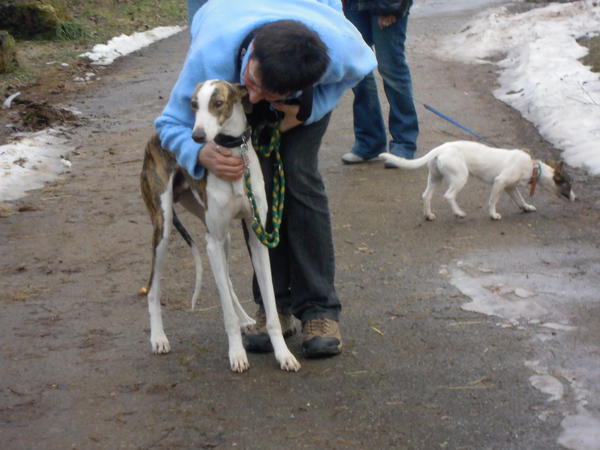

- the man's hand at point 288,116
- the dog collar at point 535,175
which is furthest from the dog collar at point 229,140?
the dog collar at point 535,175

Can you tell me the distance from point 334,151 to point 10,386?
4967 millimetres

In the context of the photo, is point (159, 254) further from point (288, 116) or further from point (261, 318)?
point (288, 116)

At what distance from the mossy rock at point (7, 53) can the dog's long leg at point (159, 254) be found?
27.1ft

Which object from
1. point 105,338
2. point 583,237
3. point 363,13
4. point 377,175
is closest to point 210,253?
point 105,338

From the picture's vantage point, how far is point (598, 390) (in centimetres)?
402

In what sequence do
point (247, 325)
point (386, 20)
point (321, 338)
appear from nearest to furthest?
1. point (321, 338)
2. point (247, 325)
3. point (386, 20)

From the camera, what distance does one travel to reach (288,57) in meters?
3.70

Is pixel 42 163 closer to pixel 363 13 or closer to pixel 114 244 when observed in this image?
pixel 114 244

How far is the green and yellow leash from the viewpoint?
4.24 m

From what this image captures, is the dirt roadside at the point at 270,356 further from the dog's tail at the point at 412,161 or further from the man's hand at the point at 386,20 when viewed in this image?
the man's hand at the point at 386,20

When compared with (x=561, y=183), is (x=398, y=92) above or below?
above

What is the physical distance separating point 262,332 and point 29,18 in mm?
11231

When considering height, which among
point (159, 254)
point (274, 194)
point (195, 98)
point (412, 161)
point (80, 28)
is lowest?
point (80, 28)

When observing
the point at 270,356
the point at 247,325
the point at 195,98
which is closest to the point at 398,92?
the point at 247,325
